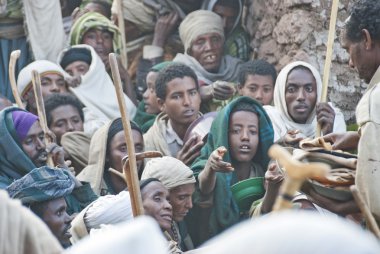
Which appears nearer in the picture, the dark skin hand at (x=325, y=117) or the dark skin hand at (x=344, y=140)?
the dark skin hand at (x=344, y=140)

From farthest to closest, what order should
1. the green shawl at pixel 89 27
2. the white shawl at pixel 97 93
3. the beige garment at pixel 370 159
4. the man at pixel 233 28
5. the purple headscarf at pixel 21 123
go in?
the man at pixel 233 28 → the green shawl at pixel 89 27 → the white shawl at pixel 97 93 → the purple headscarf at pixel 21 123 → the beige garment at pixel 370 159

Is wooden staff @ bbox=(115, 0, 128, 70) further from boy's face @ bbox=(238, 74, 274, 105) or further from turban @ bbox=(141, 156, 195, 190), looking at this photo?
turban @ bbox=(141, 156, 195, 190)

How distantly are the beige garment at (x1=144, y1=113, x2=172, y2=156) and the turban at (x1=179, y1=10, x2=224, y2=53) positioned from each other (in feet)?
5.10

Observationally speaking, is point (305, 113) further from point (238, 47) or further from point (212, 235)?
point (238, 47)

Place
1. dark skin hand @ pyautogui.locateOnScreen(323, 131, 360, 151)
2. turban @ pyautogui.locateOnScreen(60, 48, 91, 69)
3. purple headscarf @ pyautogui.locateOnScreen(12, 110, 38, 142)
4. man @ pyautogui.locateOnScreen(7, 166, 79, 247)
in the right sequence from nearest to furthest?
dark skin hand @ pyautogui.locateOnScreen(323, 131, 360, 151) → man @ pyautogui.locateOnScreen(7, 166, 79, 247) → purple headscarf @ pyautogui.locateOnScreen(12, 110, 38, 142) → turban @ pyautogui.locateOnScreen(60, 48, 91, 69)

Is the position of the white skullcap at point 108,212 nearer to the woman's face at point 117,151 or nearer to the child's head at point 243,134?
the woman's face at point 117,151

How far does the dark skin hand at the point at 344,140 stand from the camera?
5.33m

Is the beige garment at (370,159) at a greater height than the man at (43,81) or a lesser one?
lesser

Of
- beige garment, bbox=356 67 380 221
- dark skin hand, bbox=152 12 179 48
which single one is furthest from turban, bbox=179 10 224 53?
beige garment, bbox=356 67 380 221

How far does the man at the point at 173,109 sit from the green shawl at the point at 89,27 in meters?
1.50

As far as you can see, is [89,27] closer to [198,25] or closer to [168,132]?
[198,25]

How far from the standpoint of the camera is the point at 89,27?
1038cm

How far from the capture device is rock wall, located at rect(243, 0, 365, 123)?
9.59 meters

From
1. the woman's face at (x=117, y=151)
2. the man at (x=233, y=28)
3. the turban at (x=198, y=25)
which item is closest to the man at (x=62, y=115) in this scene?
the woman's face at (x=117, y=151)
